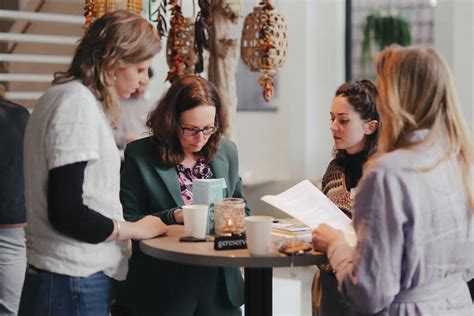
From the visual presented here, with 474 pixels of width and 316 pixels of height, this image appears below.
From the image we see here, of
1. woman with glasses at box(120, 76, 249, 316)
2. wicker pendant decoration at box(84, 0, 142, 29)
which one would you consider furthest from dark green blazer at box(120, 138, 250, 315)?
wicker pendant decoration at box(84, 0, 142, 29)

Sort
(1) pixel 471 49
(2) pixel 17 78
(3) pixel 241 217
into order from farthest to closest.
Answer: (1) pixel 471 49
(2) pixel 17 78
(3) pixel 241 217

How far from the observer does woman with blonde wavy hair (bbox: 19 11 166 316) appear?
2.15 meters

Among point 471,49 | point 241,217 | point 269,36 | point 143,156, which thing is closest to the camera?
point 241,217

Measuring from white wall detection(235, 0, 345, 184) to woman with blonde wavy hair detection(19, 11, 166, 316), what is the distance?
5.03 meters

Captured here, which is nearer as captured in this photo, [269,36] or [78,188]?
[78,188]

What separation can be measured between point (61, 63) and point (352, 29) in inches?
136

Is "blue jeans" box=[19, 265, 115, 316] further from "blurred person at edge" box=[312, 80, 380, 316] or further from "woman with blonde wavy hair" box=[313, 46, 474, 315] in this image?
"blurred person at edge" box=[312, 80, 380, 316]

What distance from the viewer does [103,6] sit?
415 centimetres

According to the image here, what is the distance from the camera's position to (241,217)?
2.59 metres

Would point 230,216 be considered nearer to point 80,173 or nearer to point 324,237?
point 324,237

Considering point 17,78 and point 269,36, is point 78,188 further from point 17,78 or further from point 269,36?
point 17,78

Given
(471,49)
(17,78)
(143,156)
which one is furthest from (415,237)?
(471,49)

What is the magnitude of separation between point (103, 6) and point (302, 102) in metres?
3.53

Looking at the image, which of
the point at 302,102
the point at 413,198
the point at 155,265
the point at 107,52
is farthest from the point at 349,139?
the point at 302,102
